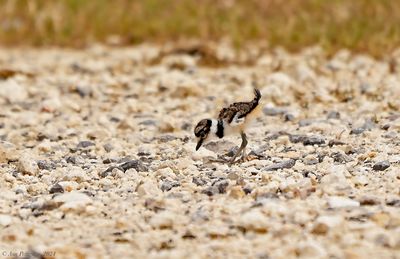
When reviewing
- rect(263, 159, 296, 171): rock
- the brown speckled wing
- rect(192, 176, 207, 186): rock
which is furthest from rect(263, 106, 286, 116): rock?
rect(192, 176, 207, 186): rock

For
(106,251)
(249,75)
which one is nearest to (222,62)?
(249,75)

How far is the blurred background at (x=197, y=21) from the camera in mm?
16328

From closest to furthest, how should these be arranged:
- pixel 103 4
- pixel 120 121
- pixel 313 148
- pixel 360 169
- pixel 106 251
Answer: pixel 106 251 < pixel 360 169 < pixel 313 148 < pixel 120 121 < pixel 103 4

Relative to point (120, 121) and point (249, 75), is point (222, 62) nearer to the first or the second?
point (249, 75)

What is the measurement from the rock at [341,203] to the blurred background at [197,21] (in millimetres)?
9451

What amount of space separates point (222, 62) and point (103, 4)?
15.5ft

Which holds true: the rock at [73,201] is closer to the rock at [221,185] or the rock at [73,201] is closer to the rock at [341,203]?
the rock at [221,185]

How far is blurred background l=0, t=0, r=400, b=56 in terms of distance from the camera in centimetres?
1633

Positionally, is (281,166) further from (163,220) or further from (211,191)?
(163,220)

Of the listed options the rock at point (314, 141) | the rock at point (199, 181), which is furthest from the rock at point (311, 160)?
the rock at point (199, 181)

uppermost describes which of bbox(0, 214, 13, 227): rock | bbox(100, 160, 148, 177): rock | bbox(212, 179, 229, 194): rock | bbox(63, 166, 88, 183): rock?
bbox(212, 179, 229, 194): rock

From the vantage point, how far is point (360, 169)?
7430 millimetres

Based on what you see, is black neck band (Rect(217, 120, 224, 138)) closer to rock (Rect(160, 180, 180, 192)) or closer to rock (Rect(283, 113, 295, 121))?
rock (Rect(160, 180, 180, 192))

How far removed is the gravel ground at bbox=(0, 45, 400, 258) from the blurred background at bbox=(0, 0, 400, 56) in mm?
1227
